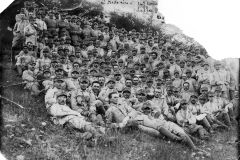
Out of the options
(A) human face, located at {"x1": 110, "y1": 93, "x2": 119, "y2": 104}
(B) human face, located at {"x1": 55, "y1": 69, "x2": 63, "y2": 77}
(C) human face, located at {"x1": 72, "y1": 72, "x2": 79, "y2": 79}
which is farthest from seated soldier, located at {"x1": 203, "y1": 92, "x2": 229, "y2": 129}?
(B) human face, located at {"x1": 55, "y1": 69, "x2": 63, "y2": 77}

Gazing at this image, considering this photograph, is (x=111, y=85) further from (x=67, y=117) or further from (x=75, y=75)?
(x=67, y=117)

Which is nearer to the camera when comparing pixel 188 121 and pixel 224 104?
pixel 188 121

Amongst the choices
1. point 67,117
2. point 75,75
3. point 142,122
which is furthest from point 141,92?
point 67,117

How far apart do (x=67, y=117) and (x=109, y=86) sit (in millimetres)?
1621

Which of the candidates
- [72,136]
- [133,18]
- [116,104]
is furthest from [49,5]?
[72,136]

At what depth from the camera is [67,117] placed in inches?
359

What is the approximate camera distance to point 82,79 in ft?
34.2

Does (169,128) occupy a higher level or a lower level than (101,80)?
lower

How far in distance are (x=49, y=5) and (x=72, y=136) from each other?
13.2 ft

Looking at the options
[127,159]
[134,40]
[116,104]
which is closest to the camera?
[127,159]

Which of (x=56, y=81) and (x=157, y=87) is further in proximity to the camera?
(x=157, y=87)

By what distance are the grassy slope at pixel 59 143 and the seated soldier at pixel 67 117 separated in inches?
5.6

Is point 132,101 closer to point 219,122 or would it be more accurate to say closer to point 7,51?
point 219,122

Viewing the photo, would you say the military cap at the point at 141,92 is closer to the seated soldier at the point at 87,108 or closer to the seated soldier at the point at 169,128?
the seated soldier at the point at 169,128
